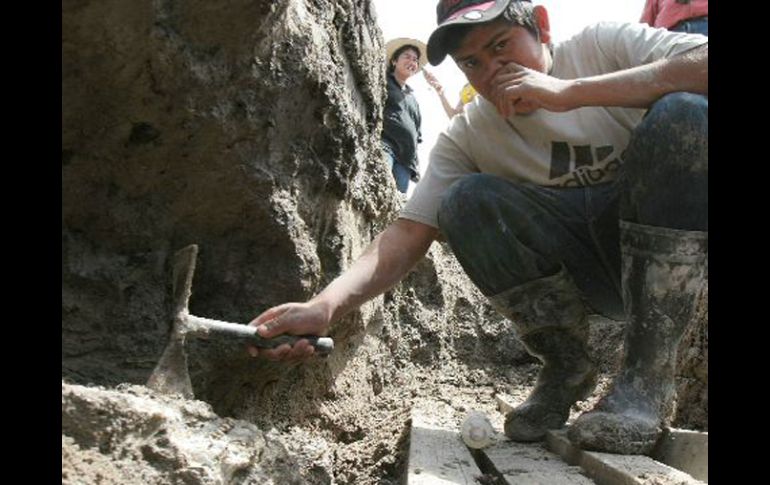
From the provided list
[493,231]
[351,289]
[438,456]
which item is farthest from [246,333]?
[493,231]

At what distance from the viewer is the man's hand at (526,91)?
204cm

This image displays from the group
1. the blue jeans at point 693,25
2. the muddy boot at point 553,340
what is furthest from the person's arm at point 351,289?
the blue jeans at point 693,25

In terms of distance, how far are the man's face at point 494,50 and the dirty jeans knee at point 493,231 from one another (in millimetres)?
283

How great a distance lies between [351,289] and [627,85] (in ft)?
2.87

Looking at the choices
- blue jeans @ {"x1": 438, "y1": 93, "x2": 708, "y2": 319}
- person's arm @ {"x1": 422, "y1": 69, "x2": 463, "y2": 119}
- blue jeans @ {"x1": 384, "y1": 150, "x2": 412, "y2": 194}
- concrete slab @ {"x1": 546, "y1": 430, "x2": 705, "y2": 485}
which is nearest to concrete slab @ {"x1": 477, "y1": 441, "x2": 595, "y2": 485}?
concrete slab @ {"x1": 546, "y1": 430, "x2": 705, "y2": 485}

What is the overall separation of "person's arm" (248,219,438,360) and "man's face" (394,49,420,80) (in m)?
3.00

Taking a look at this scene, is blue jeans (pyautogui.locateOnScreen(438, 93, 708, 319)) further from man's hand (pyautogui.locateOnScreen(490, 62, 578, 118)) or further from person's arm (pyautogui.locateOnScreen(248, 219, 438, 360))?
man's hand (pyautogui.locateOnScreen(490, 62, 578, 118))

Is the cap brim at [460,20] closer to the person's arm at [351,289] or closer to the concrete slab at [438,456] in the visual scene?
the person's arm at [351,289]

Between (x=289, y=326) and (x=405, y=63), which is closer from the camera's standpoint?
(x=289, y=326)

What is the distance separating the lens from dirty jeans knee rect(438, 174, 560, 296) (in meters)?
2.29

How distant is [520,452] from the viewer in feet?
6.81

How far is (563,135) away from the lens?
231cm

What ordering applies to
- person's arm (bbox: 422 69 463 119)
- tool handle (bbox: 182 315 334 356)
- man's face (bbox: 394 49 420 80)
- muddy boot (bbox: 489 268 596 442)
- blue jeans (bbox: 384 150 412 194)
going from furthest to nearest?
person's arm (bbox: 422 69 463 119) → man's face (bbox: 394 49 420 80) → blue jeans (bbox: 384 150 412 194) → muddy boot (bbox: 489 268 596 442) → tool handle (bbox: 182 315 334 356)

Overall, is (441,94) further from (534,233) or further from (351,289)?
(351,289)
